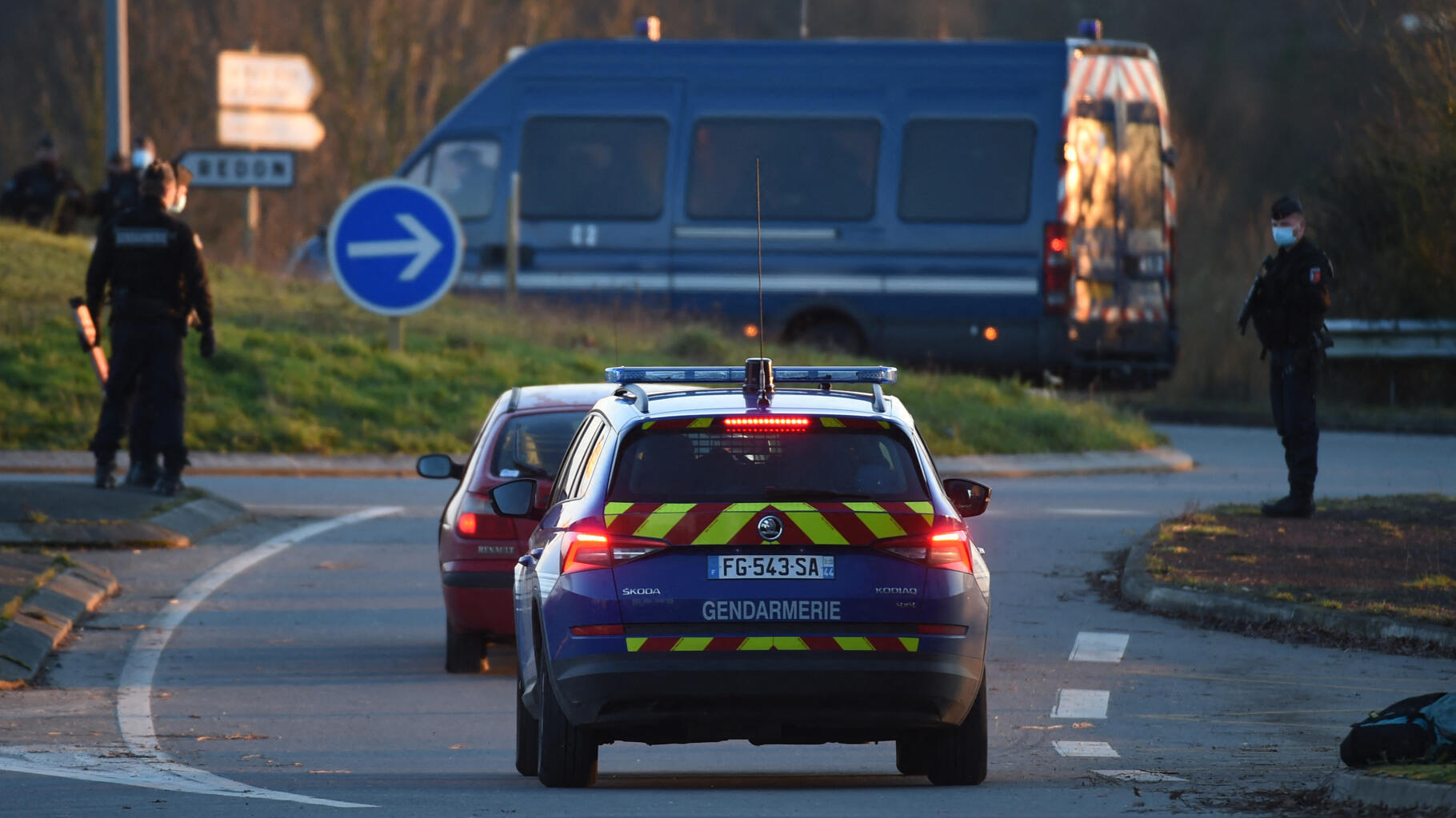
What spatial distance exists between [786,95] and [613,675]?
18.7 metres

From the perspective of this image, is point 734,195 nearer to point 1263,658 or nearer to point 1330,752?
point 1263,658

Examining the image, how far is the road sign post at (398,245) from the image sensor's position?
19.7 metres

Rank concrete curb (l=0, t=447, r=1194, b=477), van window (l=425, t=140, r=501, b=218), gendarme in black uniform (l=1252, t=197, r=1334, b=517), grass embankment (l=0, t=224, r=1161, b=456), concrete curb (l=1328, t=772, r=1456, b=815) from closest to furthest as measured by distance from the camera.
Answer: concrete curb (l=1328, t=772, r=1456, b=815) → gendarme in black uniform (l=1252, t=197, r=1334, b=517) → concrete curb (l=0, t=447, r=1194, b=477) → grass embankment (l=0, t=224, r=1161, b=456) → van window (l=425, t=140, r=501, b=218)

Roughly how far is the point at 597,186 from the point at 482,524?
601 inches

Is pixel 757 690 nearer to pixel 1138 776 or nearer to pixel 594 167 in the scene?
pixel 1138 776

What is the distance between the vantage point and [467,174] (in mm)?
25812

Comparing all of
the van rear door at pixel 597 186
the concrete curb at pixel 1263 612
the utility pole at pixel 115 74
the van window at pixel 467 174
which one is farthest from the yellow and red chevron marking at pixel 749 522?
the van window at pixel 467 174

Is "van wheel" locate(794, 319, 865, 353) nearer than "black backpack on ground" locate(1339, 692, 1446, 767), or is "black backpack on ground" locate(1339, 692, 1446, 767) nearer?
"black backpack on ground" locate(1339, 692, 1446, 767)

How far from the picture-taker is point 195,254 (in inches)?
593

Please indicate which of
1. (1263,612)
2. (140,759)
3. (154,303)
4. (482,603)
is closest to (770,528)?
(140,759)

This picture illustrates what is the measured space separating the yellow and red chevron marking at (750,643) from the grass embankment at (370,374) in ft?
41.3

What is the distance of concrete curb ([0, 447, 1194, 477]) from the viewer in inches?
708

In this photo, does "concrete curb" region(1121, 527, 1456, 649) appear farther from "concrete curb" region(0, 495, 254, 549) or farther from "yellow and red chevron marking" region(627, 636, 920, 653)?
"concrete curb" region(0, 495, 254, 549)

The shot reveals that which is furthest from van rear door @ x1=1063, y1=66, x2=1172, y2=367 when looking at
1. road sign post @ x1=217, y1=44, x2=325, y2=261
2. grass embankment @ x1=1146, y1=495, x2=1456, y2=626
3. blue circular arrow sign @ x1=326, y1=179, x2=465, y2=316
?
road sign post @ x1=217, y1=44, x2=325, y2=261
